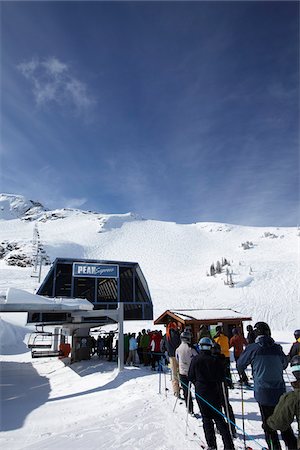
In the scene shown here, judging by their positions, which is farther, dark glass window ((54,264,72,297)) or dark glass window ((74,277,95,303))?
dark glass window ((74,277,95,303))

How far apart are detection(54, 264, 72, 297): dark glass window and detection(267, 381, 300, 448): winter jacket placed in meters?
15.9

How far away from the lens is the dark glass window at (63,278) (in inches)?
734

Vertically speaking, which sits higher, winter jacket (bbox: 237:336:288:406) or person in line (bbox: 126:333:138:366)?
winter jacket (bbox: 237:336:288:406)

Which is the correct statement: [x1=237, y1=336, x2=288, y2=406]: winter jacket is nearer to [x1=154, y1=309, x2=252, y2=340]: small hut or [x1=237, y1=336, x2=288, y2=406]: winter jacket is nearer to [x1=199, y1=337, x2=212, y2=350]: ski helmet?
[x1=199, y1=337, x2=212, y2=350]: ski helmet

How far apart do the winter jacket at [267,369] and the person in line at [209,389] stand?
0.56 m

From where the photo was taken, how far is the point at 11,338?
26875 mm

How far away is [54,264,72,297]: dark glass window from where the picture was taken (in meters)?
18.7

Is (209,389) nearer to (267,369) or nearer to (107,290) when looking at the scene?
(267,369)

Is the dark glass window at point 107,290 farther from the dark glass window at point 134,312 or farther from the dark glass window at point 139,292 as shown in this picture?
the dark glass window at point 139,292

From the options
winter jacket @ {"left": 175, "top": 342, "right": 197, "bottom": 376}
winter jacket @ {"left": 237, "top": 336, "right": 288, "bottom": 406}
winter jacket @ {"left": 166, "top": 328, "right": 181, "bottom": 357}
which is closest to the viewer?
winter jacket @ {"left": 237, "top": 336, "right": 288, "bottom": 406}

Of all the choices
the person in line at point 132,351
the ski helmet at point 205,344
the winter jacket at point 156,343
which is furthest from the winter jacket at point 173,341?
the person in line at point 132,351

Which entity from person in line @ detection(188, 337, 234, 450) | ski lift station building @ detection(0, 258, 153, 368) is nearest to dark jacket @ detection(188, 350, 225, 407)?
person in line @ detection(188, 337, 234, 450)

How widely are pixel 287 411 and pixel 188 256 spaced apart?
8392 centimetres

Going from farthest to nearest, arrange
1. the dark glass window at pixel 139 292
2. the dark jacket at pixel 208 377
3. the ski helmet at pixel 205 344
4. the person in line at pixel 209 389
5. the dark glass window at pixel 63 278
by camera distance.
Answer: the dark glass window at pixel 63 278, the dark glass window at pixel 139 292, the ski helmet at pixel 205 344, the dark jacket at pixel 208 377, the person in line at pixel 209 389
